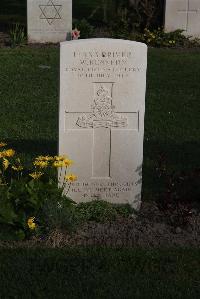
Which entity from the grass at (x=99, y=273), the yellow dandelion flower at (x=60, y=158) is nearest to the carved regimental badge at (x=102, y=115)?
the yellow dandelion flower at (x=60, y=158)

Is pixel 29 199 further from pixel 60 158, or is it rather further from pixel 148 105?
pixel 148 105

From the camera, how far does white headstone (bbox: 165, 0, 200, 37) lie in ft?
48.5

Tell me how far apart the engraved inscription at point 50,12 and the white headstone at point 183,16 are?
2267 millimetres

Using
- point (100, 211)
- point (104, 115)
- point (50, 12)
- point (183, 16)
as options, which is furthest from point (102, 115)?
point (183, 16)

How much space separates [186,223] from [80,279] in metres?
1.32

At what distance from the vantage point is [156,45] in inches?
579

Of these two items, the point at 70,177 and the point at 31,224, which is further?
the point at 70,177

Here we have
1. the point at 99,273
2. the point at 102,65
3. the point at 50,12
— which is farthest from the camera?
the point at 50,12

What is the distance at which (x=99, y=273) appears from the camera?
195 inches

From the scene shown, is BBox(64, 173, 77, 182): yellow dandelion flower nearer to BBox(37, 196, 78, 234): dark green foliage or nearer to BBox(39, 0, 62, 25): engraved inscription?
BBox(37, 196, 78, 234): dark green foliage

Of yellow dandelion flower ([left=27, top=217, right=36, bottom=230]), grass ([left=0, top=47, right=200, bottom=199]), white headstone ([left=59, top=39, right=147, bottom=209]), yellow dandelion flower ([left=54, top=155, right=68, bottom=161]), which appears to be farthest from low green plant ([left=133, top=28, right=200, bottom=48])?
yellow dandelion flower ([left=27, top=217, right=36, bottom=230])

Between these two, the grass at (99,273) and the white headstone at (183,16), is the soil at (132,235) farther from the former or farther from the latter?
the white headstone at (183,16)

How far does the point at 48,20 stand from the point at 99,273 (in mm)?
10327

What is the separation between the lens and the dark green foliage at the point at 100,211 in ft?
19.6
